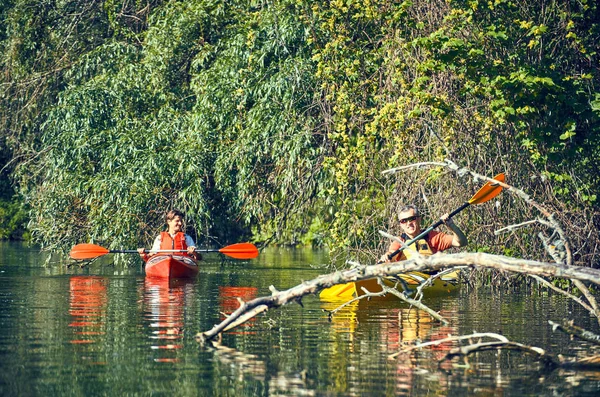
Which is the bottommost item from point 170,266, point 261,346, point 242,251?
point 261,346

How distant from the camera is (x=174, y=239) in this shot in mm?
16156

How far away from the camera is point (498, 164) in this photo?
13586 millimetres

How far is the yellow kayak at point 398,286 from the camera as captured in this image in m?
12.0

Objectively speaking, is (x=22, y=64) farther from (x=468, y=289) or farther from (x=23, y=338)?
(x=23, y=338)

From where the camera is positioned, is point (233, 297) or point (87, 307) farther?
point (233, 297)

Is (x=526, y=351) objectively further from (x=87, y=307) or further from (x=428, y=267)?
(x=87, y=307)

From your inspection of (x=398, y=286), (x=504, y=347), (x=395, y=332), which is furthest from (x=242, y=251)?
(x=504, y=347)

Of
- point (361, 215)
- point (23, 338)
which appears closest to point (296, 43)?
point (361, 215)

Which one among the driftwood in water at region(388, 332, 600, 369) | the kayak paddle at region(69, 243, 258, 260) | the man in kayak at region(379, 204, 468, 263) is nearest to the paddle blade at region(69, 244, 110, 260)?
the kayak paddle at region(69, 243, 258, 260)

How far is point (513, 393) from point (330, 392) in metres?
1.07

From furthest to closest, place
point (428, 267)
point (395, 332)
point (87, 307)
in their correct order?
point (87, 307)
point (395, 332)
point (428, 267)

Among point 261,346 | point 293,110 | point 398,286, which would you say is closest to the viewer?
point 261,346

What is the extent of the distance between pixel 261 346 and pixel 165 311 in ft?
9.63

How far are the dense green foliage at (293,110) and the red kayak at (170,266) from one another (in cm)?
104
